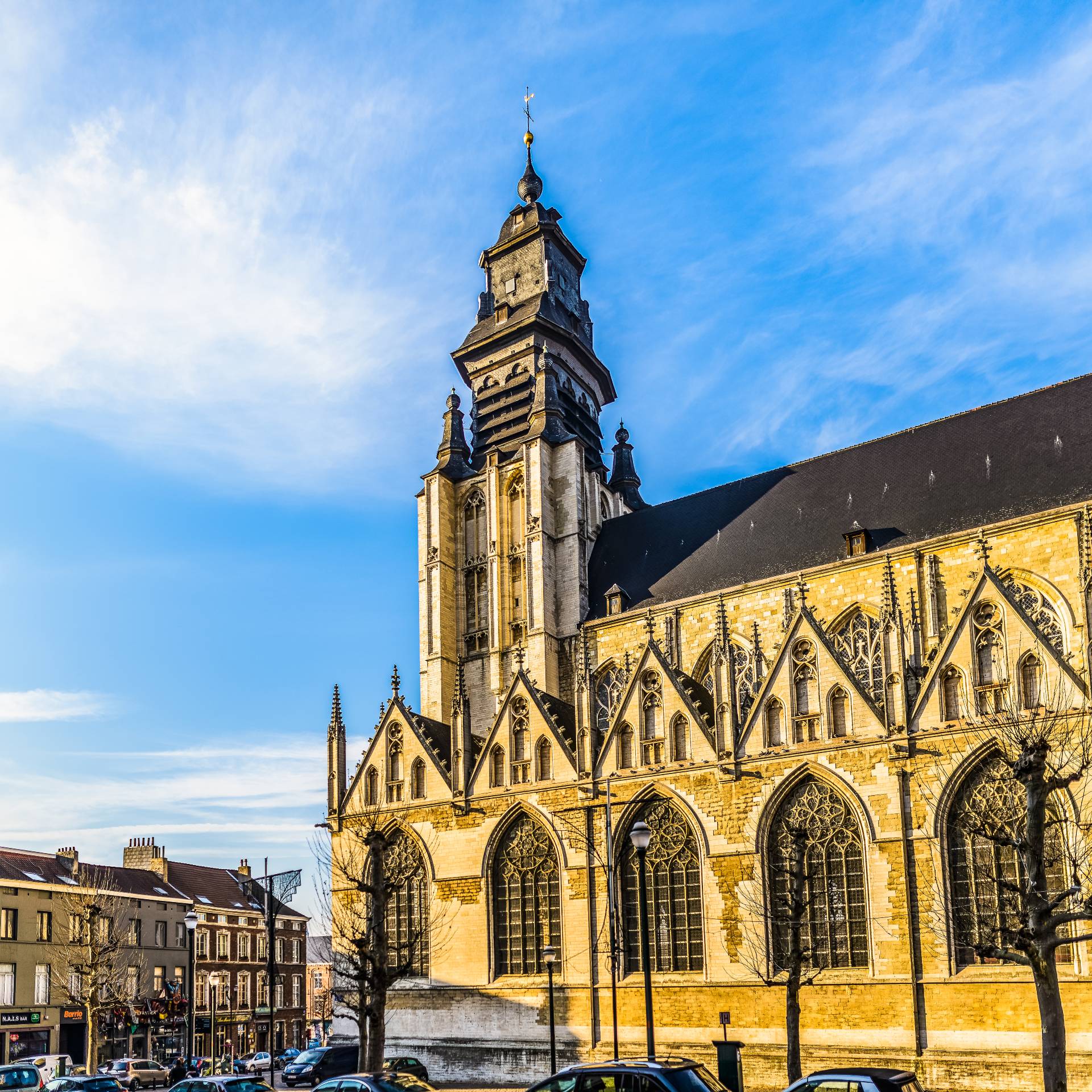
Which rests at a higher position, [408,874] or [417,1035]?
[408,874]

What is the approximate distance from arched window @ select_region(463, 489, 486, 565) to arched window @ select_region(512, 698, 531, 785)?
7490 millimetres

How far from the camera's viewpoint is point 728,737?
29094 mm

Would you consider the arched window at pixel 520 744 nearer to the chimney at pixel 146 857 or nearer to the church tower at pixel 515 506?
the church tower at pixel 515 506

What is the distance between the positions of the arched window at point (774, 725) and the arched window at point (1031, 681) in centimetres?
565

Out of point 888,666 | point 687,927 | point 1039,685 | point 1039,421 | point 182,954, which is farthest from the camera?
point 182,954

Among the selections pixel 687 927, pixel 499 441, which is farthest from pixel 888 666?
pixel 499 441

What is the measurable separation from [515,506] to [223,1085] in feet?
73.1

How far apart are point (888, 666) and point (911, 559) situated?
421 cm

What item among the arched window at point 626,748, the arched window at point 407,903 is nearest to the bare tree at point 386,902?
the arched window at point 407,903

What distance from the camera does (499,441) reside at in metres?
42.8

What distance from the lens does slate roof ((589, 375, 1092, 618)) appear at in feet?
99.2

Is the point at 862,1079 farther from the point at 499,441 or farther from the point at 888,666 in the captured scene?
the point at 499,441

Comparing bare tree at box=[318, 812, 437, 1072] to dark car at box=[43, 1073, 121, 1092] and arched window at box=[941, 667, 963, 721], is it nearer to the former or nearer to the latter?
dark car at box=[43, 1073, 121, 1092]

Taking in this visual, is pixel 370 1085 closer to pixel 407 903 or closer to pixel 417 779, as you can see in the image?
pixel 407 903
